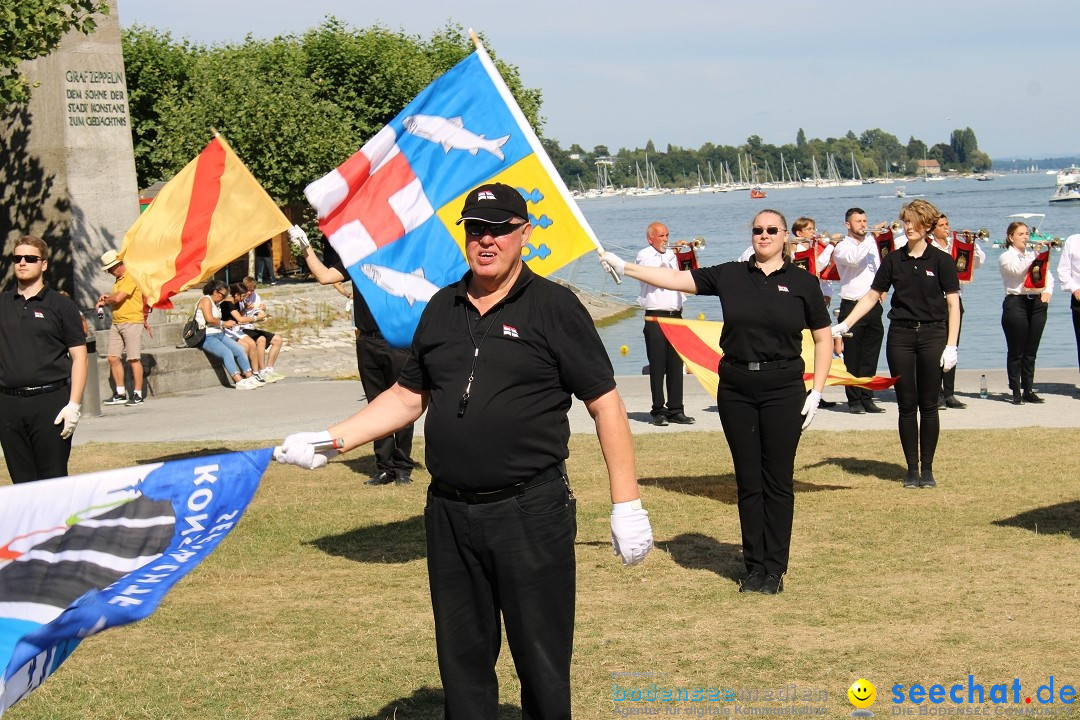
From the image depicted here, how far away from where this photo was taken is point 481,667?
4785mm

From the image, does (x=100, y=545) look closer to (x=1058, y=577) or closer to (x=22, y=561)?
(x=22, y=561)

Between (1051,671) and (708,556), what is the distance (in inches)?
112

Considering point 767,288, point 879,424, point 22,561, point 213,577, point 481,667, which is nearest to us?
point 22,561

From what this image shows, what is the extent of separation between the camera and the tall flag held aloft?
8.42 m

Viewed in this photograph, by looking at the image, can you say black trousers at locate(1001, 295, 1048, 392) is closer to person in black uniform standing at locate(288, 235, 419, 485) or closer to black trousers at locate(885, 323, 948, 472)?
black trousers at locate(885, 323, 948, 472)

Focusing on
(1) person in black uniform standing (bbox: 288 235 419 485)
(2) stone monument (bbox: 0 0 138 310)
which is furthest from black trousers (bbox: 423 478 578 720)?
(2) stone monument (bbox: 0 0 138 310)

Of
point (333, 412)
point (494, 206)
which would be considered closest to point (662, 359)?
point (333, 412)

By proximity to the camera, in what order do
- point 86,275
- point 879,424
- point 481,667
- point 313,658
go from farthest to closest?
point 86,275
point 879,424
point 313,658
point 481,667

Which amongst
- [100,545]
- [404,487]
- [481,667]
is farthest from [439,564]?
[404,487]

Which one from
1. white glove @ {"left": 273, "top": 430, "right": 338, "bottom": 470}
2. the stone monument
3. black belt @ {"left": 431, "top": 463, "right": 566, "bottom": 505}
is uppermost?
the stone monument

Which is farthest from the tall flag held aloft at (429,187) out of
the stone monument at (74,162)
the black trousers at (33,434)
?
the stone monument at (74,162)

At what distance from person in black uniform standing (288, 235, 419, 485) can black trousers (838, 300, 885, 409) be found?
5.70 m

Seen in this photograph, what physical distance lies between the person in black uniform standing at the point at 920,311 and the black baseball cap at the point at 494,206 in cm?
579

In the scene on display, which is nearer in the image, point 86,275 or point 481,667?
point 481,667
